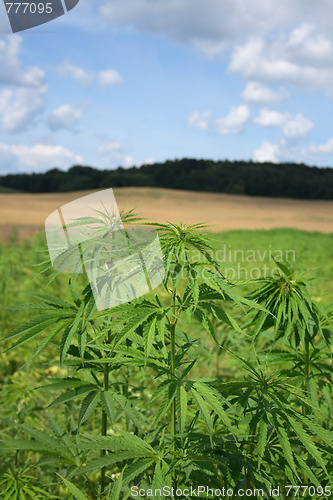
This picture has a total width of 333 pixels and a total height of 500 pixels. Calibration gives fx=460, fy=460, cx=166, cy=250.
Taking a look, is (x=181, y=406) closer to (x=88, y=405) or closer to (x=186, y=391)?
(x=186, y=391)

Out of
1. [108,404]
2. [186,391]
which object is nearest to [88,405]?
[108,404]

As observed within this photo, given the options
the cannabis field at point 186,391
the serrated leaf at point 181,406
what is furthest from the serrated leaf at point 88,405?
the serrated leaf at point 181,406

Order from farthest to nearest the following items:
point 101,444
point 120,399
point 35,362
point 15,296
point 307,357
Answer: point 15,296
point 35,362
point 307,357
point 120,399
point 101,444

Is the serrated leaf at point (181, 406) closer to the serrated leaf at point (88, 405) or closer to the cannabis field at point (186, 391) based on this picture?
the cannabis field at point (186, 391)

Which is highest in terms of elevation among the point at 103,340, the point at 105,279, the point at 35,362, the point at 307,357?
the point at 105,279

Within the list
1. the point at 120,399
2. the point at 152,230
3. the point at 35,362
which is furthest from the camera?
the point at 35,362

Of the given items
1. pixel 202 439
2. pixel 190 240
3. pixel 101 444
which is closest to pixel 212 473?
pixel 202 439

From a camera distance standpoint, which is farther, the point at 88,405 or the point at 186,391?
the point at 88,405

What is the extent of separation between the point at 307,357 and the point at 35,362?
8.27 feet

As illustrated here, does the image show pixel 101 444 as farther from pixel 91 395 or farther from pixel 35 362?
pixel 35 362

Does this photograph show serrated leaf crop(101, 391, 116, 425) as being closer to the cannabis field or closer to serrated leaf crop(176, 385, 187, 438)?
the cannabis field

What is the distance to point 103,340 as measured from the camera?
1.50m

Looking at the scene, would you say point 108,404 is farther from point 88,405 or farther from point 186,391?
point 186,391

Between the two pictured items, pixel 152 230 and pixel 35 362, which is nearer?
pixel 152 230
